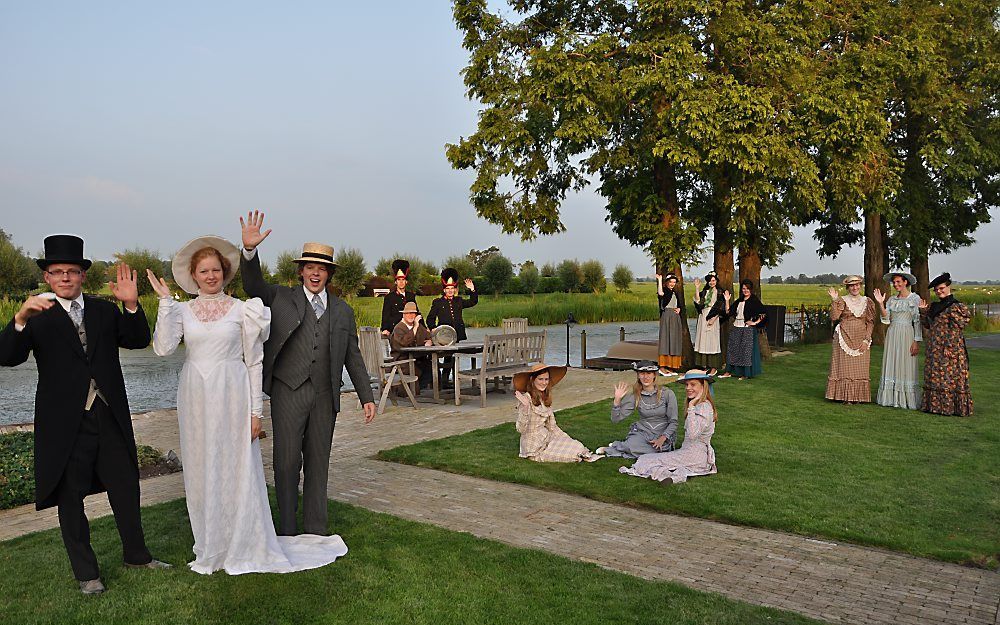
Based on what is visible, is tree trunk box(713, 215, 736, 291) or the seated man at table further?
tree trunk box(713, 215, 736, 291)

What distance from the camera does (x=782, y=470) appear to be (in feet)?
22.3

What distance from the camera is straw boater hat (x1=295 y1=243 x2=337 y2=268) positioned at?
4656mm

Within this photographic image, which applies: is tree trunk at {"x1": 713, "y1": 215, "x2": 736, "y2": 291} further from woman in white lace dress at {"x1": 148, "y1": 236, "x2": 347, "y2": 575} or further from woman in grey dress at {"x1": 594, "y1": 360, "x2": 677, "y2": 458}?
woman in white lace dress at {"x1": 148, "y1": 236, "x2": 347, "y2": 575}

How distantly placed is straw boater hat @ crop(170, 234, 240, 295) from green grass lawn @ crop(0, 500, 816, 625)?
1551 mm

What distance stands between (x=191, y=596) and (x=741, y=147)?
38.8 ft

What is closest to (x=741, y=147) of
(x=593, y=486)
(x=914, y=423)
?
(x=914, y=423)

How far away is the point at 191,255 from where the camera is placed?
427cm

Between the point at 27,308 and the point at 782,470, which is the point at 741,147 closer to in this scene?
the point at 782,470

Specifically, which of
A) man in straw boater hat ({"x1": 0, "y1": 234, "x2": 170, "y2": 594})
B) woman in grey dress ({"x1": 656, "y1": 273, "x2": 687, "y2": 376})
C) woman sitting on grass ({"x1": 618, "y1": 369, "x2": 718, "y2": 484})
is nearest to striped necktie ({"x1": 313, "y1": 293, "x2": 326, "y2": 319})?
man in straw boater hat ({"x1": 0, "y1": 234, "x2": 170, "y2": 594})

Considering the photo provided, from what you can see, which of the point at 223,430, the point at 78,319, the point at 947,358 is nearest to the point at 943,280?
the point at 947,358

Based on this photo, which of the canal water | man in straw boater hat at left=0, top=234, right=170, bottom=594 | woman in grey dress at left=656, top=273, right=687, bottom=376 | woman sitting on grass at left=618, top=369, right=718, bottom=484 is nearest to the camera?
man in straw boater hat at left=0, top=234, right=170, bottom=594

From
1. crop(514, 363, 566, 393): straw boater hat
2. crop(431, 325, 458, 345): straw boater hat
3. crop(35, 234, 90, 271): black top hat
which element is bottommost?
crop(514, 363, 566, 393): straw boater hat

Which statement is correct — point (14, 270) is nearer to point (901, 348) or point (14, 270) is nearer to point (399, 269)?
point (399, 269)

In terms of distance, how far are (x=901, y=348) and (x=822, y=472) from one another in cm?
465
